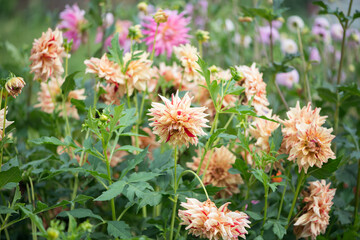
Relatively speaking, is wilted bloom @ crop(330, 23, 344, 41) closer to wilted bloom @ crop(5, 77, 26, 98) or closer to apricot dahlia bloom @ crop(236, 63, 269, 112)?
apricot dahlia bloom @ crop(236, 63, 269, 112)

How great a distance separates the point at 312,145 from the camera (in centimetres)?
93

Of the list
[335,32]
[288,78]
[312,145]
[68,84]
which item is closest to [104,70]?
[68,84]

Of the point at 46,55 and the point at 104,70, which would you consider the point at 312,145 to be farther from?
the point at 46,55

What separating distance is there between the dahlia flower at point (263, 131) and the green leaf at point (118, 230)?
1.39 ft

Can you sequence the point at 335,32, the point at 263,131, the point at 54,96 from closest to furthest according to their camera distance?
the point at 263,131
the point at 54,96
the point at 335,32

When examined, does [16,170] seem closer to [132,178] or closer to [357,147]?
[132,178]

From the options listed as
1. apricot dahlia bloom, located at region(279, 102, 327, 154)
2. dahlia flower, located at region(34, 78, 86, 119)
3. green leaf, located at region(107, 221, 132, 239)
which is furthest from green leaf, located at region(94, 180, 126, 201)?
dahlia flower, located at region(34, 78, 86, 119)

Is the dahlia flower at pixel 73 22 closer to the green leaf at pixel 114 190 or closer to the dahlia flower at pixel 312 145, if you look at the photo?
the green leaf at pixel 114 190

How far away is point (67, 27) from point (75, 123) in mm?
445

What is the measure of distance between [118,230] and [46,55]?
538mm

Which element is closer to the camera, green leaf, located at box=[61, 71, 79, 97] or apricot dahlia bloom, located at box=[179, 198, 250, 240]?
apricot dahlia bloom, located at box=[179, 198, 250, 240]

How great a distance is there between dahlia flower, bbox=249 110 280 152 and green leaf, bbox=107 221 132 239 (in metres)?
0.42

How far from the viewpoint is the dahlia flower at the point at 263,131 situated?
1074mm

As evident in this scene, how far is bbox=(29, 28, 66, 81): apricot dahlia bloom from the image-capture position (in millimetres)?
1098
